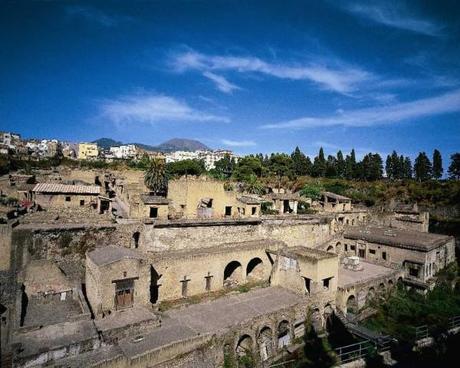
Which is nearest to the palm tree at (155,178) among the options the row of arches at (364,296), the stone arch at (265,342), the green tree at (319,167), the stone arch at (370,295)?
the row of arches at (364,296)

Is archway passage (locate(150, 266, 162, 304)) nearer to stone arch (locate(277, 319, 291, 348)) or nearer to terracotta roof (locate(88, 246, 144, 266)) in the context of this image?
terracotta roof (locate(88, 246, 144, 266))

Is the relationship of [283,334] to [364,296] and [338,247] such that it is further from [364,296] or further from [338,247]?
[338,247]

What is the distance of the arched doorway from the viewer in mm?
16781

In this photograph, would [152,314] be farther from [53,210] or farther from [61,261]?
[53,210]

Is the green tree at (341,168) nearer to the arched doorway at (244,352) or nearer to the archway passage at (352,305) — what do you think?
the archway passage at (352,305)

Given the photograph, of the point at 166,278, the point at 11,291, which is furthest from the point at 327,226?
the point at 11,291

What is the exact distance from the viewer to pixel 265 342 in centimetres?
1855

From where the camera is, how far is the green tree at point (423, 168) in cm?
6794

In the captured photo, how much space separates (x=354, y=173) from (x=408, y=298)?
164 feet

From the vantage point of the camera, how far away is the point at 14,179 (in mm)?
38219

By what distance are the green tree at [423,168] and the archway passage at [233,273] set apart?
57.5 metres

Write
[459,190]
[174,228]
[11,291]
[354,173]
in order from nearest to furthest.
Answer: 1. [11,291]
2. [174,228]
3. [459,190]
4. [354,173]

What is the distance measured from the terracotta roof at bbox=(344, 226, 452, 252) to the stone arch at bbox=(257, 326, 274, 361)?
17.2 metres

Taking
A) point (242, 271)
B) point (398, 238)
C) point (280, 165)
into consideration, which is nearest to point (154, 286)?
point (242, 271)
